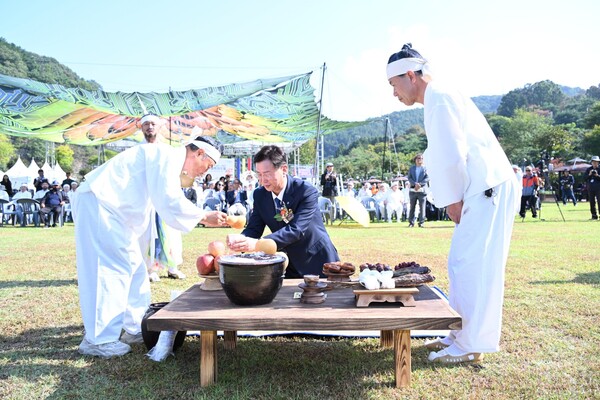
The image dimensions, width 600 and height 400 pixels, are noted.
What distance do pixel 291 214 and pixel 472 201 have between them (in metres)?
1.42

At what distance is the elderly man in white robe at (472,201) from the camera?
278cm

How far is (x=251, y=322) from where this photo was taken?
231 centimetres

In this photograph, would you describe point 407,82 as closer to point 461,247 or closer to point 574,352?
point 461,247

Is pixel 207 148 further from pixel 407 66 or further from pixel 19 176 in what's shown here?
pixel 19 176

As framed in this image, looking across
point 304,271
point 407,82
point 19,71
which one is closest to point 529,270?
point 304,271

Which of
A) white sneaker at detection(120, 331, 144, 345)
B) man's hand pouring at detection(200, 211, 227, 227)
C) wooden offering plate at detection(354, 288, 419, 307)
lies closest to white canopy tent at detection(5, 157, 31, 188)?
white sneaker at detection(120, 331, 144, 345)

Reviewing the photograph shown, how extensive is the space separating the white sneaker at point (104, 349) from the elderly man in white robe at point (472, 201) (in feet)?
7.49

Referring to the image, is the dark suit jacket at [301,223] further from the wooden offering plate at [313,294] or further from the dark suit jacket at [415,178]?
the dark suit jacket at [415,178]

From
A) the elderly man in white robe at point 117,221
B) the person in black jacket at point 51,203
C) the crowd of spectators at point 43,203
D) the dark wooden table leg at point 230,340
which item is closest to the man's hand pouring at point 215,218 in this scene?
the elderly man in white robe at point 117,221

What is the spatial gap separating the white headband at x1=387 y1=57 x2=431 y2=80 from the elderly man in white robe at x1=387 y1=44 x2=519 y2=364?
0.15 meters

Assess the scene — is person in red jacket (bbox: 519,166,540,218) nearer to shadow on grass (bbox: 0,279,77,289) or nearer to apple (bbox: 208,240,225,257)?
shadow on grass (bbox: 0,279,77,289)

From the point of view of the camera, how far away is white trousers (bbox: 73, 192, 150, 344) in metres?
3.22

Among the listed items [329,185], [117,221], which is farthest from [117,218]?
[329,185]

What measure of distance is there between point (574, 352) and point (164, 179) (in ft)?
9.88
